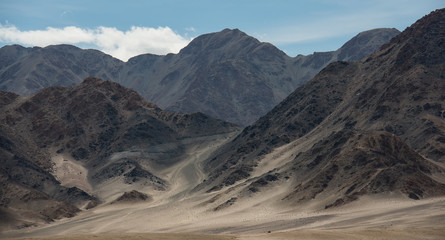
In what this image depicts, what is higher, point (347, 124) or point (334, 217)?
point (347, 124)

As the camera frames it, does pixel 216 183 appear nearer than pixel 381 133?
No

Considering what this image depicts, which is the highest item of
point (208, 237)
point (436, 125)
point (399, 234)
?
point (436, 125)

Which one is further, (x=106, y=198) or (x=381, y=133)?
(x=106, y=198)

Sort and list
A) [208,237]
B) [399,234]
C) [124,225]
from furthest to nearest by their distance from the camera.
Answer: [124,225] → [399,234] → [208,237]

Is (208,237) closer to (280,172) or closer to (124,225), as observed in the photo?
(124,225)

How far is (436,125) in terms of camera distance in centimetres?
16875

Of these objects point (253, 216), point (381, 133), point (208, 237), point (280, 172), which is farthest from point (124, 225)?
point (208, 237)

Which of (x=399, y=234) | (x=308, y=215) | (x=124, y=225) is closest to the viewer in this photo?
(x=399, y=234)

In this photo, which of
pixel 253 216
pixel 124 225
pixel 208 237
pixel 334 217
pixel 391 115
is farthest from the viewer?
pixel 391 115

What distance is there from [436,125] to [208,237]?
11715 cm

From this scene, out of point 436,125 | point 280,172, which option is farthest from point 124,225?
point 436,125

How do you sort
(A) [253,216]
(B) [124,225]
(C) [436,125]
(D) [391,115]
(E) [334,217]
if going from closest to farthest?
1. (E) [334,217]
2. (A) [253,216]
3. (B) [124,225]
4. (C) [436,125]
5. (D) [391,115]

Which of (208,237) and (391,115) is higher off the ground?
(391,115)

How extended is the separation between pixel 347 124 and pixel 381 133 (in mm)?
51213
